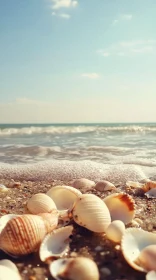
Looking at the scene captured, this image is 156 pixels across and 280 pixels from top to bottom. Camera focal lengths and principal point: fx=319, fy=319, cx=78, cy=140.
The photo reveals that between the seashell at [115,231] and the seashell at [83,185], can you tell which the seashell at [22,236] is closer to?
the seashell at [115,231]

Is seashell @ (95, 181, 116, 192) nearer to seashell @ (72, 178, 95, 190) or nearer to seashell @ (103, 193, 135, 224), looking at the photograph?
seashell @ (72, 178, 95, 190)

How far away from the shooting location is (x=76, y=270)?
178 centimetres

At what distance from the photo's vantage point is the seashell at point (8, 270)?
1.70 metres

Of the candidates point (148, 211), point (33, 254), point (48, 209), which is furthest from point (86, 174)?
point (33, 254)

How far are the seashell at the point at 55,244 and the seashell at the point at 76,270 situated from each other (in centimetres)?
17

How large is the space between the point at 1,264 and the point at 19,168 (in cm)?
438

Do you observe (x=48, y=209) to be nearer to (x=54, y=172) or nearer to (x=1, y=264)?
(x=1, y=264)

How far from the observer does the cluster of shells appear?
1813 millimetres

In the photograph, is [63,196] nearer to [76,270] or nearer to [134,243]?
[134,243]

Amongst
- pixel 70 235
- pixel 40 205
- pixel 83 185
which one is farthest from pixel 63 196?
pixel 83 185

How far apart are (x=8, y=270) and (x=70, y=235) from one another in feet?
1.89

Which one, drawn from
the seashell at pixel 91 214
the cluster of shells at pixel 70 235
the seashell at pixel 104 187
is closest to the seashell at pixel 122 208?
the cluster of shells at pixel 70 235

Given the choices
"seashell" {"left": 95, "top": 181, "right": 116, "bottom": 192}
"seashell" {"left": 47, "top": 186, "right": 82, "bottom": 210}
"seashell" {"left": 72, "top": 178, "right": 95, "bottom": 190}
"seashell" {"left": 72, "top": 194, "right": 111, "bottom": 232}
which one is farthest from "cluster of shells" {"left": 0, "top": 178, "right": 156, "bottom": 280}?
"seashell" {"left": 72, "top": 178, "right": 95, "bottom": 190}

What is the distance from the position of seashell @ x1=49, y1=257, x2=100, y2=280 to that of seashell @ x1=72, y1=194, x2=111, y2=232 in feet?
1.54
